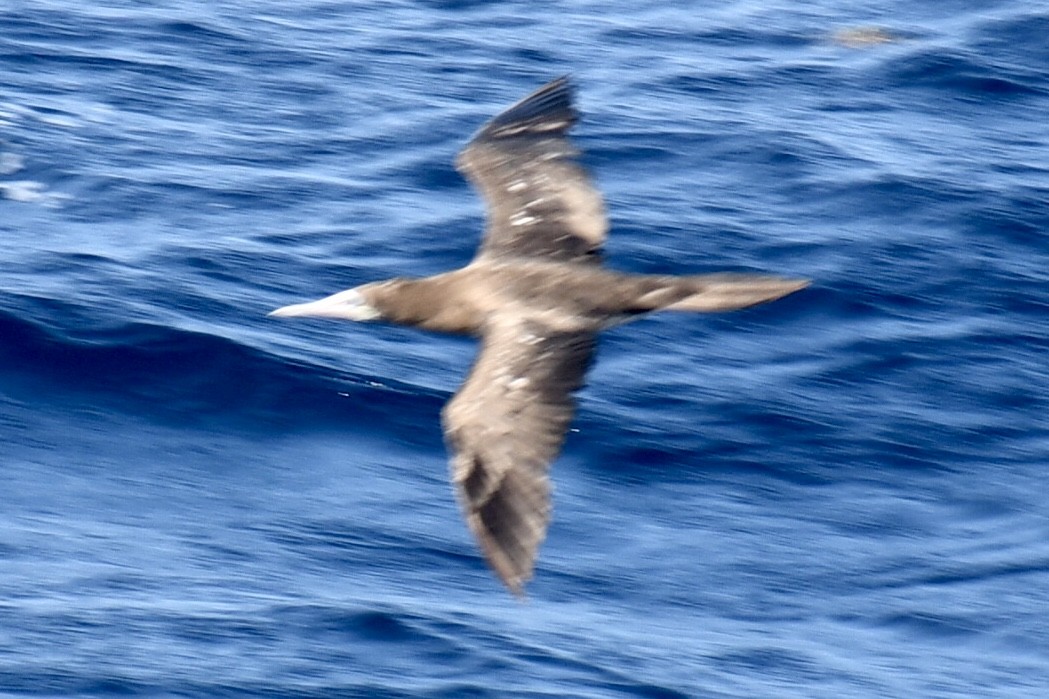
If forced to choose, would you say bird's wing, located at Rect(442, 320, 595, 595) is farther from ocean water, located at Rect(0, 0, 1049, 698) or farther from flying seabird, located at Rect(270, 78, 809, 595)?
ocean water, located at Rect(0, 0, 1049, 698)

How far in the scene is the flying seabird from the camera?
689 cm

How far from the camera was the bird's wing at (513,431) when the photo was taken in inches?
265

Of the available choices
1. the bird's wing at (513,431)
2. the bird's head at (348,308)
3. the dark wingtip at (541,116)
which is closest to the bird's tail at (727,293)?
the bird's wing at (513,431)

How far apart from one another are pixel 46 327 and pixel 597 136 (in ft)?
14.4

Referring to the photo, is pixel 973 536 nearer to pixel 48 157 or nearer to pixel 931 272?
pixel 931 272

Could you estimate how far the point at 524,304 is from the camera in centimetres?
794

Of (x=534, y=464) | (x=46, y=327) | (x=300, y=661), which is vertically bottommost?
(x=300, y=661)

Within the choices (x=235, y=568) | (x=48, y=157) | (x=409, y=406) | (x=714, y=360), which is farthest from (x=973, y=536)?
(x=48, y=157)

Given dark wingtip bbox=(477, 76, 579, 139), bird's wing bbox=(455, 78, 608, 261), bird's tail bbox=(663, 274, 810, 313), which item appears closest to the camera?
bird's tail bbox=(663, 274, 810, 313)

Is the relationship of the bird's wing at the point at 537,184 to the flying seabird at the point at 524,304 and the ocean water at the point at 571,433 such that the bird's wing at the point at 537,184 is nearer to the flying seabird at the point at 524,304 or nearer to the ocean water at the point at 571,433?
the flying seabird at the point at 524,304

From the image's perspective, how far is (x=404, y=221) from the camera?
12.4 metres

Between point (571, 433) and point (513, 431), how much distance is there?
10.9 ft

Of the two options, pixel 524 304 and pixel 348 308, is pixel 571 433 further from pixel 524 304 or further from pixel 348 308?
pixel 524 304

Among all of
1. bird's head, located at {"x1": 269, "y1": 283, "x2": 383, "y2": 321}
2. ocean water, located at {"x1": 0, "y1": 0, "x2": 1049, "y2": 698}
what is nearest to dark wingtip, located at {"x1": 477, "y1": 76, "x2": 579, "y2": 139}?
bird's head, located at {"x1": 269, "y1": 283, "x2": 383, "y2": 321}
